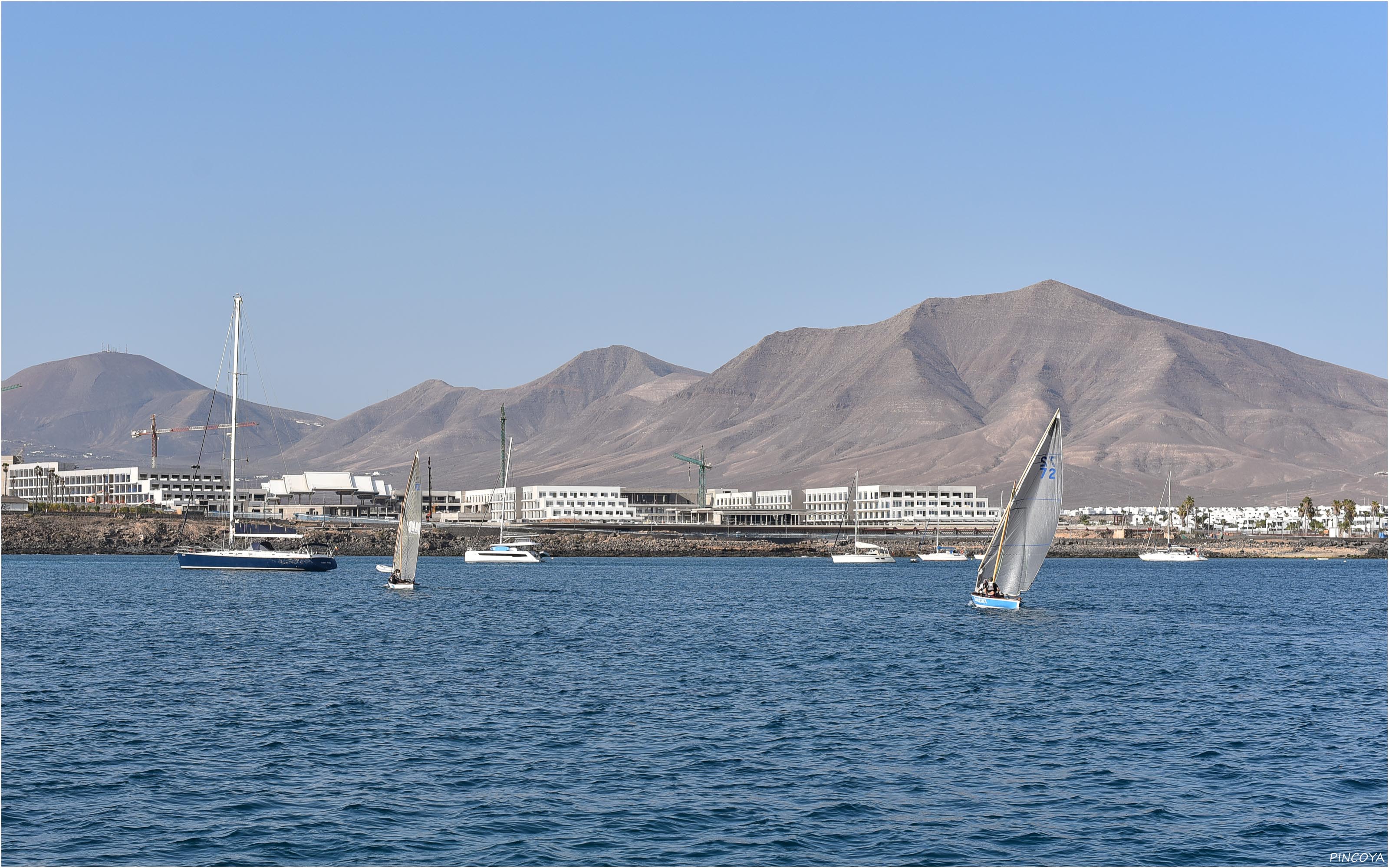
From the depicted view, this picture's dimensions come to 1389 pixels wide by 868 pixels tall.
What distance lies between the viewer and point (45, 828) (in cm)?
3022

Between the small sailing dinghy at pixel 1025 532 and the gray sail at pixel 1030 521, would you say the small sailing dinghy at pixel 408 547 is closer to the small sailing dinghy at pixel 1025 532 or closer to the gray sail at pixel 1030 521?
the small sailing dinghy at pixel 1025 532

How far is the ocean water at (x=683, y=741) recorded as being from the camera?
98.1 feet

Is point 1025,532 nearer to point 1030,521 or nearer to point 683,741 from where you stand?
point 1030,521

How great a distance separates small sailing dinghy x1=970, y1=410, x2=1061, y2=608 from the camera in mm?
81562

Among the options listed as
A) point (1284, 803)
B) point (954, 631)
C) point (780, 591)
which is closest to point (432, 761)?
point (1284, 803)

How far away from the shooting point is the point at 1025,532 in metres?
84.8

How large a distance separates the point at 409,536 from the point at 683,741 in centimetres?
7259

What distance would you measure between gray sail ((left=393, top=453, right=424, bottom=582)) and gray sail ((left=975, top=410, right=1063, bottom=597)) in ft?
137

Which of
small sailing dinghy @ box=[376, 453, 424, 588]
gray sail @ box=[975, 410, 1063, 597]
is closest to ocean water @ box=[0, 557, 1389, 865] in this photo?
gray sail @ box=[975, 410, 1063, 597]

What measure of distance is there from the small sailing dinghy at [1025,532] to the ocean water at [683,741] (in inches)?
201

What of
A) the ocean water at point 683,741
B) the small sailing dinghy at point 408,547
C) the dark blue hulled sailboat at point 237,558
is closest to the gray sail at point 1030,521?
the ocean water at point 683,741

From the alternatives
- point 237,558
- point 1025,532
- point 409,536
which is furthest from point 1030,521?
point 237,558

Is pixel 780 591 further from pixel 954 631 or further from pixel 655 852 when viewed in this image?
pixel 655 852

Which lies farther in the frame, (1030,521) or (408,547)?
(408,547)
